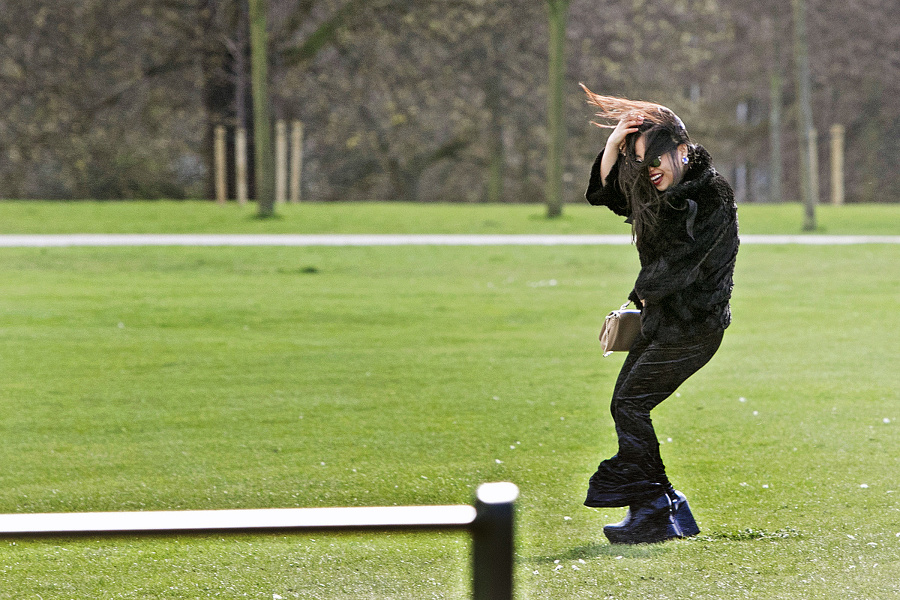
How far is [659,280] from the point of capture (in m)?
4.17

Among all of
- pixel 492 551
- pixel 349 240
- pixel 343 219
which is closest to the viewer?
pixel 492 551

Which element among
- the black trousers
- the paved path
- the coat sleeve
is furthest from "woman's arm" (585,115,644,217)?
the paved path

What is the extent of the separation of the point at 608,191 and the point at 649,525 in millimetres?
1261

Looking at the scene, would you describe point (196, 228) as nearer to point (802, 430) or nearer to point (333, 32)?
point (333, 32)

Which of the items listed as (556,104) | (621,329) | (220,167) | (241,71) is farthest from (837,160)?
(621,329)

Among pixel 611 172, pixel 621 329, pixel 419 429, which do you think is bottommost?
pixel 419 429

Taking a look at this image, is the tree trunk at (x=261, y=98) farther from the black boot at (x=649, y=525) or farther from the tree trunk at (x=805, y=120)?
the black boot at (x=649, y=525)

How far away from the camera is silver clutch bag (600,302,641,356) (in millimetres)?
4402

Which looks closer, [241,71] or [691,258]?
[691,258]

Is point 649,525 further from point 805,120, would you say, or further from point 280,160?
point 280,160

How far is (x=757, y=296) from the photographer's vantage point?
13641 millimetres

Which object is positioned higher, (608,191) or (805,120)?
(805,120)

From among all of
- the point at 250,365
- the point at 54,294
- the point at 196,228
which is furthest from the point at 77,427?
the point at 196,228

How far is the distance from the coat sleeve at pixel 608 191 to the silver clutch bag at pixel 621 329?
0.38 m
